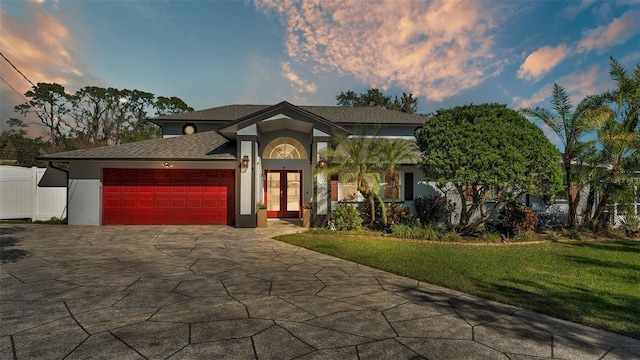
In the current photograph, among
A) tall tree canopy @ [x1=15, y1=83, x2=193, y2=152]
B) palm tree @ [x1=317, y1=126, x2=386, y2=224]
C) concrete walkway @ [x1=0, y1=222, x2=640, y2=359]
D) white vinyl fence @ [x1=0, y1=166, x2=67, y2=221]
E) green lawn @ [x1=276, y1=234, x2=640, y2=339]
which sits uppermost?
tall tree canopy @ [x1=15, y1=83, x2=193, y2=152]

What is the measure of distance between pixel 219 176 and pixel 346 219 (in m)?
6.34

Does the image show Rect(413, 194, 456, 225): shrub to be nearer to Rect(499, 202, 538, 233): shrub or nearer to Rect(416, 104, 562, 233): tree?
Rect(499, 202, 538, 233): shrub

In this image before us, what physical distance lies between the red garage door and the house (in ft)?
0.14

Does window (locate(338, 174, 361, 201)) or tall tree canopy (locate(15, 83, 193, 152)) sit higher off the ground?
tall tree canopy (locate(15, 83, 193, 152))

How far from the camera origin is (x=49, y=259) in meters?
7.12

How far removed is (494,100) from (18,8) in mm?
16972

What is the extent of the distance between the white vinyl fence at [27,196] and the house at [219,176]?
2436mm

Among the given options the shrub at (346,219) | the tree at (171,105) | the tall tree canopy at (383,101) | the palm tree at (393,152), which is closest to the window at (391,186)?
Result: the palm tree at (393,152)

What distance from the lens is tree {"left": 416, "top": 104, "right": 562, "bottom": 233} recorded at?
9680mm

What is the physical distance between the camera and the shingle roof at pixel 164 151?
12719 millimetres

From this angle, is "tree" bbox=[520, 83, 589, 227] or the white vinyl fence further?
the white vinyl fence

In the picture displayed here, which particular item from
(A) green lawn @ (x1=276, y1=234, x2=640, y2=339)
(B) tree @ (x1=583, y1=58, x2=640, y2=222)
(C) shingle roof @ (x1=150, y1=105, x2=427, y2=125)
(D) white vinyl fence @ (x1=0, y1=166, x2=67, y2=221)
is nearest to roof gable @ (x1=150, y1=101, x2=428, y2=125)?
(C) shingle roof @ (x1=150, y1=105, x2=427, y2=125)

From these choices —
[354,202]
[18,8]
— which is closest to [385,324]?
[354,202]

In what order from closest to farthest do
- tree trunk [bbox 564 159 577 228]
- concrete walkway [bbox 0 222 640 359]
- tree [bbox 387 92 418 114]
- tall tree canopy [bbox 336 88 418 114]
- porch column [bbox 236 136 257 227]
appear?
concrete walkway [bbox 0 222 640 359]
tree trunk [bbox 564 159 577 228]
porch column [bbox 236 136 257 227]
tree [bbox 387 92 418 114]
tall tree canopy [bbox 336 88 418 114]
